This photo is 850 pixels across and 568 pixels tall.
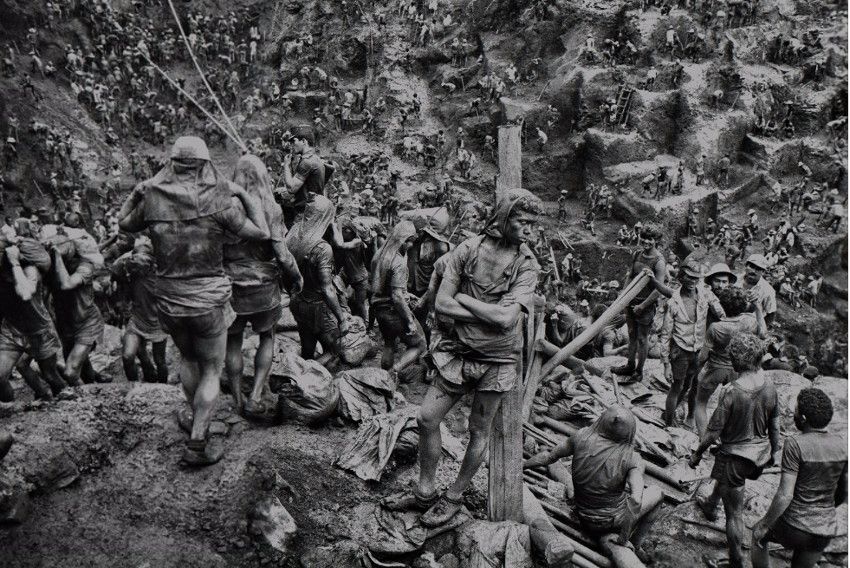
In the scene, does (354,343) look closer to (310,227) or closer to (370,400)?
(370,400)

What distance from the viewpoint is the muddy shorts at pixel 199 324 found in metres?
3.59

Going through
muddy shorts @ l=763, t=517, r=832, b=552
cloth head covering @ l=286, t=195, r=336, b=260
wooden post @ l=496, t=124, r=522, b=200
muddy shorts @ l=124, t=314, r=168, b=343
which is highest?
wooden post @ l=496, t=124, r=522, b=200

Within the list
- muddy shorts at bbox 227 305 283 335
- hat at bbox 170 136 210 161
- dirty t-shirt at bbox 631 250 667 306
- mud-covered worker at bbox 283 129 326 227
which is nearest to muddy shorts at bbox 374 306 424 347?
mud-covered worker at bbox 283 129 326 227

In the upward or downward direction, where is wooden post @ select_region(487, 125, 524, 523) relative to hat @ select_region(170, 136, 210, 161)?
downward

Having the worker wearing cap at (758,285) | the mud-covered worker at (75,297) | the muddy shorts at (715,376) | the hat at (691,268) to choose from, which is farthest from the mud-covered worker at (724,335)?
the mud-covered worker at (75,297)

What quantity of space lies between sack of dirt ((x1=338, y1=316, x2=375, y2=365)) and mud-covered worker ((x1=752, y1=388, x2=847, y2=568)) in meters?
3.88

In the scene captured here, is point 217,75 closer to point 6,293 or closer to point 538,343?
point 6,293

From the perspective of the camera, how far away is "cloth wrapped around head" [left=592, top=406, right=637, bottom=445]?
11.9 ft

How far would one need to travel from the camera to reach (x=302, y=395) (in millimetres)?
4465

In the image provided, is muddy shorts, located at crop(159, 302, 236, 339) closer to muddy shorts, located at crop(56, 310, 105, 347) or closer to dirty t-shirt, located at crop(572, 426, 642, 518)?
muddy shorts, located at crop(56, 310, 105, 347)

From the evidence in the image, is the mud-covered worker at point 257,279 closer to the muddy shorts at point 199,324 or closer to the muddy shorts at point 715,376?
the muddy shorts at point 199,324

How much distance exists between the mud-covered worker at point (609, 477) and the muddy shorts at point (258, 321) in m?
2.41

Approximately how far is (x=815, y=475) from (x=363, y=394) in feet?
10.5

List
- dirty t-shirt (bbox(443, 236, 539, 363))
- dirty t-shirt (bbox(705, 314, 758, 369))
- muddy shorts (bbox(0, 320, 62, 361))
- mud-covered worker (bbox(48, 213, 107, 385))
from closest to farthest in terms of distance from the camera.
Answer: dirty t-shirt (bbox(443, 236, 539, 363)) < muddy shorts (bbox(0, 320, 62, 361)) < mud-covered worker (bbox(48, 213, 107, 385)) < dirty t-shirt (bbox(705, 314, 758, 369))
